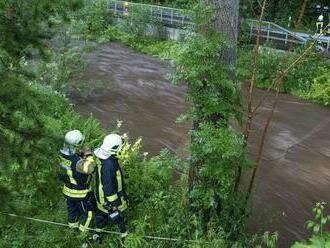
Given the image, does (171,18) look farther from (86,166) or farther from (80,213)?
(86,166)

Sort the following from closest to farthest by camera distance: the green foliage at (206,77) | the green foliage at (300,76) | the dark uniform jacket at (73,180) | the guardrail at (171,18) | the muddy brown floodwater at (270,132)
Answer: the green foliage at (206,77) → the dark uniform jacket at (73,180) → the muddy brown floodwater at (270,132) → the green foliage at (300,76) → the guardrail at (171,18)

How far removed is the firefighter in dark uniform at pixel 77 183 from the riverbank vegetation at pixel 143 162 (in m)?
0.24

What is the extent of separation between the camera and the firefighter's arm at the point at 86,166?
615 centimetres

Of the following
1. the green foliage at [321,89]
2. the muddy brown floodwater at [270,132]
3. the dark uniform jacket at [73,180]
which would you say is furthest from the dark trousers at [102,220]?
the green foliage at [321,89]

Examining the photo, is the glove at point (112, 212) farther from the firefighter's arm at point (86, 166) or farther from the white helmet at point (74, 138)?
the white helmet at point (74, 138)

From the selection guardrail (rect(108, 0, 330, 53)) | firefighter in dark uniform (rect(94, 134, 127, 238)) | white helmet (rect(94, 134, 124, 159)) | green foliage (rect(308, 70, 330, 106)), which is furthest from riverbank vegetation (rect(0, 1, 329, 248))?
guardrail (rect(108, 0, 330, 53))

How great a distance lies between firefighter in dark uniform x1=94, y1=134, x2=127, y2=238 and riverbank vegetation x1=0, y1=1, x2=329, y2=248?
0.35 m

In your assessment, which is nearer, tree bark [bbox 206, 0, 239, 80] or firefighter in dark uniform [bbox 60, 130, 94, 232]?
tree bark [bbox 206, 0, 239, 80]

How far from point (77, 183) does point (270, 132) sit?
7.44m

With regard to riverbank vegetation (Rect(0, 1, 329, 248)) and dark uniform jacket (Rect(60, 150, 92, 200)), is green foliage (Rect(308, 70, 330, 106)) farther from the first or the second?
dark uniform jacket (Rect(60, 150, 92, 200))

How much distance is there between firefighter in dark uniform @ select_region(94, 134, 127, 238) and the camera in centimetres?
614

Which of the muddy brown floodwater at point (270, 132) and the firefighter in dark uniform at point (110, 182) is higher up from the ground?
the firefighter in dark uniform at point (110, 182)

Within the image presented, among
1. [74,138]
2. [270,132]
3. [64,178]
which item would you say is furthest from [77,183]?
[270,132]

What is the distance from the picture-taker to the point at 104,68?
59.7 ft
